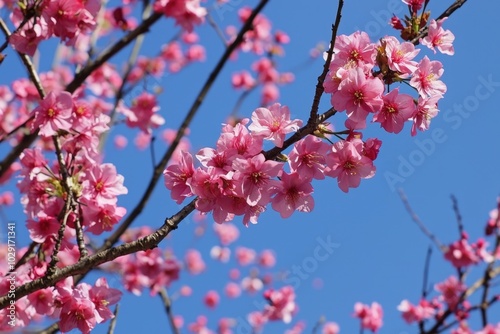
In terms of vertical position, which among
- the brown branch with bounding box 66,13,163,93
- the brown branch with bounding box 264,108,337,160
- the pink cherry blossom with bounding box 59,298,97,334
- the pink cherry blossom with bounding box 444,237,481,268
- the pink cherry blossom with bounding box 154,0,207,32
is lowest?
the pink cherry blossom with bounding box 59,298,97,334

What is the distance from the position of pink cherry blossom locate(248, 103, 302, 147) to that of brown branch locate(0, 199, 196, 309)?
1.15ft

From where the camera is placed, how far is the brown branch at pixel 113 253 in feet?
5.62

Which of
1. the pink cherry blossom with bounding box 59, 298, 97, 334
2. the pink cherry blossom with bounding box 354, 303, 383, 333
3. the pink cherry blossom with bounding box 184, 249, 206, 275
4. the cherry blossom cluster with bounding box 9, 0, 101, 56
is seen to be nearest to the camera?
the pink cherry blossom with bounding box 59, 298, 97, 334

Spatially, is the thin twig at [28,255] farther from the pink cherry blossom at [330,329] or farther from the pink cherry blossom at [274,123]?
the pink cherry blossom at [330,329]

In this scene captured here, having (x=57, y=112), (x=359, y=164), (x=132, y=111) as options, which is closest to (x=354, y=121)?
(x=359, y=164)

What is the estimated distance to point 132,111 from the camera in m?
4.43

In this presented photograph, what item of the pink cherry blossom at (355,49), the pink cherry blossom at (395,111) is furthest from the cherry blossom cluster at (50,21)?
the pink cherry blossom at (395,111)

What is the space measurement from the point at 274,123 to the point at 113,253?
29.1 inches

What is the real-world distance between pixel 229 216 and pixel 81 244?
0.65 metres

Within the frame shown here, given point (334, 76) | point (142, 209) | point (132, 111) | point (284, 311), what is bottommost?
point (334, 76)

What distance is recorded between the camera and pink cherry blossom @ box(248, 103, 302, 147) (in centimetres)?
176

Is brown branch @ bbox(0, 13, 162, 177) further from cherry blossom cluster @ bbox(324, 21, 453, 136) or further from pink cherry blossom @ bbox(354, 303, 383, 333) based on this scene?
pink cherry blossom @ bbox(354, 303, 383, 333)

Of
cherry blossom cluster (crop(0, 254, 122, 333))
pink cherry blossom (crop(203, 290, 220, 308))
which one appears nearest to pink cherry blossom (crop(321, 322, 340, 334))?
pink cherry blossom (crop(203, 290, 220, 308))

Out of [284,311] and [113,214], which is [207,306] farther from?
[113,214]
